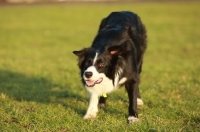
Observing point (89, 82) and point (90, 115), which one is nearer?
point (89, 82)

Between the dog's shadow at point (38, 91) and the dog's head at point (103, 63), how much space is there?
3.34 feet

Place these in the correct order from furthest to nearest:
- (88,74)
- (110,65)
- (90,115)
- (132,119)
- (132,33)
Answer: (132,33)
(90,115)
(132,119)
(110,65)
(88,74)

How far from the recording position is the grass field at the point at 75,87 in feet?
18.9

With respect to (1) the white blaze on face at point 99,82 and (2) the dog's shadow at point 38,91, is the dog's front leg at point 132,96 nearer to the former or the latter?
(1) the white blaze on face at point 99,82

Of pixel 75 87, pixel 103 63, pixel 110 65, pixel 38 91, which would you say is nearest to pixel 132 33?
pixel 110 65

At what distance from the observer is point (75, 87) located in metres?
9.02

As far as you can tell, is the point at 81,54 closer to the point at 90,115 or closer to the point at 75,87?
the point at 90,115

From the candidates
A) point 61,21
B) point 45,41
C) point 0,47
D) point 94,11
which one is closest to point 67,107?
point 0,47

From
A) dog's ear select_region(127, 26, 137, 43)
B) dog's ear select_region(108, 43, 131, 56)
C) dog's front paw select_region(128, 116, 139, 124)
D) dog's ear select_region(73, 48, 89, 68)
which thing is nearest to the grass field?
dog's front paw select_region(128, 116, 139, 124)

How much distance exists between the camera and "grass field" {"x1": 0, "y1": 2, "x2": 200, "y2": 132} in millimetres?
5750

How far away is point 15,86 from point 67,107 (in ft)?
8.57

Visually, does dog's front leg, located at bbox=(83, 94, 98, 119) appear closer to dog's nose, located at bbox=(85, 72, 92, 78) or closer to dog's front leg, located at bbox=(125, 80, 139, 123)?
dog's front leg, located at bbox=(125, 80, 139, 123)

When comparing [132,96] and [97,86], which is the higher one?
[97,86]

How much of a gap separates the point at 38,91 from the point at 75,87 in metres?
0.97
